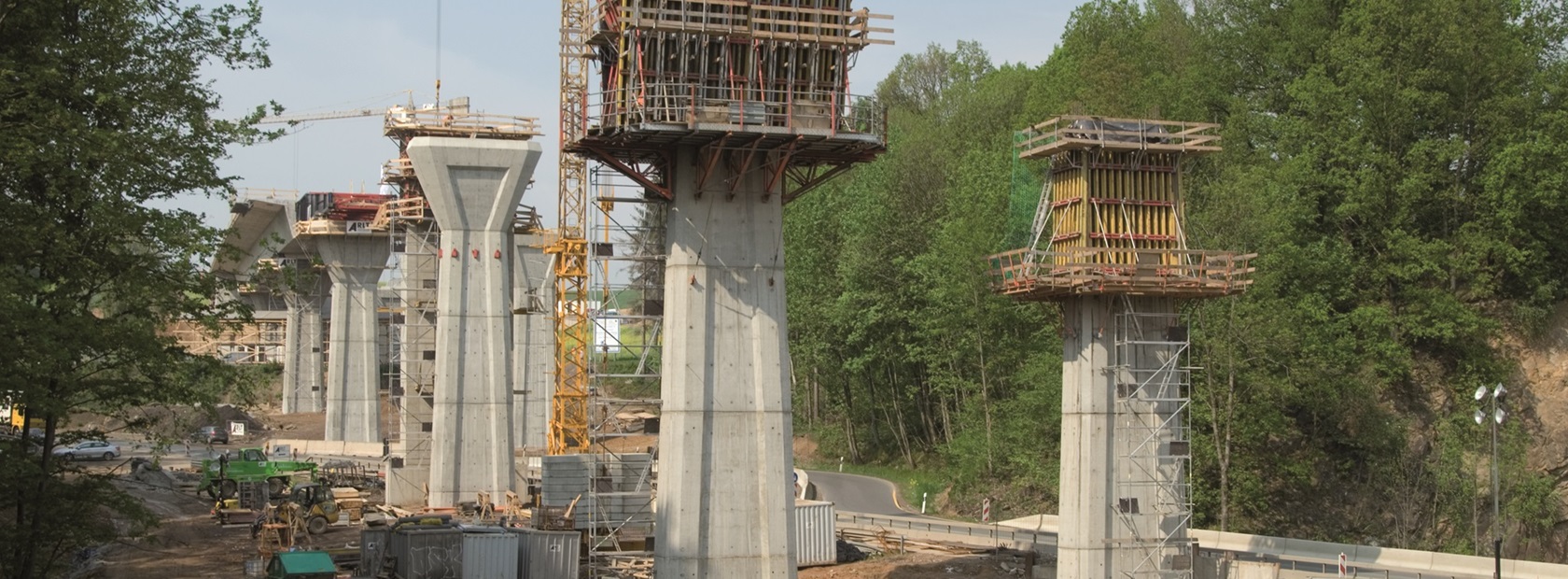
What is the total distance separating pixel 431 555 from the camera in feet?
138

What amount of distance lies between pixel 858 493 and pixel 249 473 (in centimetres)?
2505

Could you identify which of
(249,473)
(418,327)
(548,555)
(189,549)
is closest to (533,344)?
(418,327)

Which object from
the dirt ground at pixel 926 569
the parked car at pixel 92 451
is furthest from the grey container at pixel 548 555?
the parked car at pixel 92 451

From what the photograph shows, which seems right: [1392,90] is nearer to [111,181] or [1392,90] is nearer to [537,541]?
[537,541]

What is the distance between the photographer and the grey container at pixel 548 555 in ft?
138

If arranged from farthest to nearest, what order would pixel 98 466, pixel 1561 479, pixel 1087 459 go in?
pixel 98 466
pixel 1561 479
pixel 1087 459

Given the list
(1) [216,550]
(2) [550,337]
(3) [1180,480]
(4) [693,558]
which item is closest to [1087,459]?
(3) [1180,480]

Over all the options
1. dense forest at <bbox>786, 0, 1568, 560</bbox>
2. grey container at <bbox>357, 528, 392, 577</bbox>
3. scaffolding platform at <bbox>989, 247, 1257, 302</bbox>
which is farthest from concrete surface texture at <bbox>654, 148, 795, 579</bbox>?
dense forest at <bbox>786, 0, 1568, 560</bbox>

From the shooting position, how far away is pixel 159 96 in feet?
93.0

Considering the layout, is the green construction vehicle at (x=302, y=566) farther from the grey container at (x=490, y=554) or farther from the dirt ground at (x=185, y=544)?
the grey container at (x=490, y=554)

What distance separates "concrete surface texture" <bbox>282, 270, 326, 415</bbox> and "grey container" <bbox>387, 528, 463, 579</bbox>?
7225cm

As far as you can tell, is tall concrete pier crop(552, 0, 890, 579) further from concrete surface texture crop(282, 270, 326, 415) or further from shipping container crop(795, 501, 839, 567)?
concrete surface texture crop(282, 270, 326, 415)

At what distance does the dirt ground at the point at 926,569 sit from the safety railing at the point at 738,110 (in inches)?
557

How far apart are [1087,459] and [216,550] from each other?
92.9 ft
